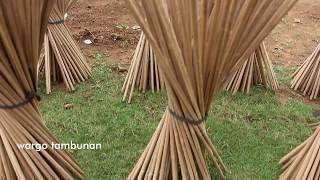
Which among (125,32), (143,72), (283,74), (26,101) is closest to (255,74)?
(283,74)

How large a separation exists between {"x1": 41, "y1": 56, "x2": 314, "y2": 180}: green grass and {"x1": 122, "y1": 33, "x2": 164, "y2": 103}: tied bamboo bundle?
52 mm

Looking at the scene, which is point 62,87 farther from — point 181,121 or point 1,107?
point 181,121

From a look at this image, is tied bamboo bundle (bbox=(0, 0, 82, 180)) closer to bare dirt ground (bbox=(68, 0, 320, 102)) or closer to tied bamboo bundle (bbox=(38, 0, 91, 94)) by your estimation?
tied bamboo bundle (bbox=(38, 0, 91, 94))

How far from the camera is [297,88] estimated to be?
2.63 metres

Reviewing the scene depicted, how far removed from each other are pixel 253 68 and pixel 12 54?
1.44 m

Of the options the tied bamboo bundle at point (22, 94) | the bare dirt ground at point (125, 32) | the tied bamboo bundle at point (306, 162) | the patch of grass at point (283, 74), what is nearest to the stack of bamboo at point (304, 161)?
the tied bamboo bundle at point (306, 162)

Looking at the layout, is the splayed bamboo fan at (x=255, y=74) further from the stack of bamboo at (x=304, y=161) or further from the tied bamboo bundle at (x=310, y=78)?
the stack of bamboo at (x=304, y=161)

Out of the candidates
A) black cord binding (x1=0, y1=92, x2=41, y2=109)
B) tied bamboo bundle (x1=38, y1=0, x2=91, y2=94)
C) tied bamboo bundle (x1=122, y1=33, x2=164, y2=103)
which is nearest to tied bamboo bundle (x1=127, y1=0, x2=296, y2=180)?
black cord binding (x1=0, y1=92, x2=41, y2=109)

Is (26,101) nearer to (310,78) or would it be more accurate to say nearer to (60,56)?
(60,56)

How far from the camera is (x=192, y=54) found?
4.86ft

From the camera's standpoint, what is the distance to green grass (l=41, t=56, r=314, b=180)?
1.95 meters

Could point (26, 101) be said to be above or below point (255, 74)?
above

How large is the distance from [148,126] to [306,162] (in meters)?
0.79

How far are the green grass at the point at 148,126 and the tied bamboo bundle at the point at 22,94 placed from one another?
286 mm
